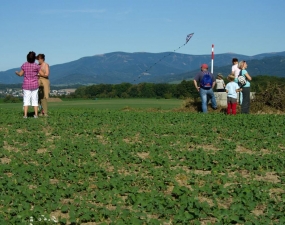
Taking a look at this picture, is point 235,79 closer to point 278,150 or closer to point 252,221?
point 278,150

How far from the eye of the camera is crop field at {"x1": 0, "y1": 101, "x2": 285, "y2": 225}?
18.4 feet

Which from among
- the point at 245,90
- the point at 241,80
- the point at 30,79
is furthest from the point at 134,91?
the point at 30,79

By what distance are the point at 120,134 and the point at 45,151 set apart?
2671mm

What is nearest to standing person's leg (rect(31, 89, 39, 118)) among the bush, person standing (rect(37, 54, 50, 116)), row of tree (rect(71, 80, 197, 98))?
person standing (rect(37, 54, 50, 116))

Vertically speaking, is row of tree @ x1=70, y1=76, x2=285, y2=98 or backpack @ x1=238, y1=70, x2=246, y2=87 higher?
backpack @ x1=238, y1=70, x2=246, y2=87

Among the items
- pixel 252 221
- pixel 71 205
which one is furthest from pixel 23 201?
pixel 252 221

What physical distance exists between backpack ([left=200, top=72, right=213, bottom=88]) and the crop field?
523 cm

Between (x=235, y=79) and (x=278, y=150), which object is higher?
(x=235, y=79)

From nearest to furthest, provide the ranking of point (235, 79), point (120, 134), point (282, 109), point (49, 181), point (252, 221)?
point (252, 221), point (49, 181), point (120, 134), point (235, 79), point (282, 109)

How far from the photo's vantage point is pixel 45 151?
10031 mm

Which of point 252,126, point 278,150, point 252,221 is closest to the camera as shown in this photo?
point 252,221

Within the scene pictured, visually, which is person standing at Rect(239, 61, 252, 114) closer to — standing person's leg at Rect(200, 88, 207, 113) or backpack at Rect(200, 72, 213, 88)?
backpack at Rect(200, 72, 213, 88)

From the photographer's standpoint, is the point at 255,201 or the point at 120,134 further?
the point at 120,134

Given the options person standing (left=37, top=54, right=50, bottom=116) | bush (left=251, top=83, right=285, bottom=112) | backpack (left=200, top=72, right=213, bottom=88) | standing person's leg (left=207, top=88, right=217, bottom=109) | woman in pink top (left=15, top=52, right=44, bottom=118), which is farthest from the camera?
bush (left=251, top=83, right=285, bottom=112)
